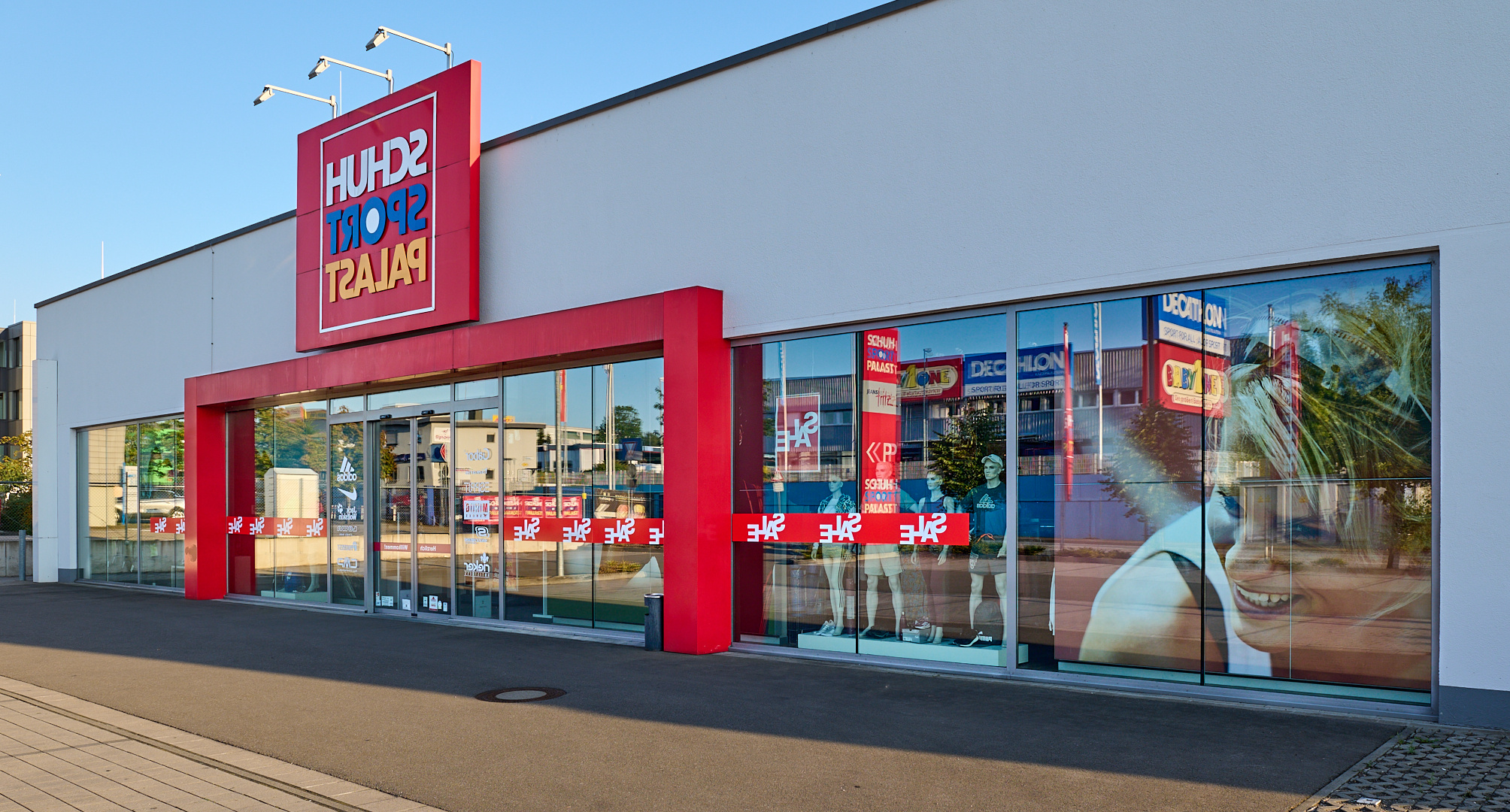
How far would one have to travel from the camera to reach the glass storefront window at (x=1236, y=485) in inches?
309

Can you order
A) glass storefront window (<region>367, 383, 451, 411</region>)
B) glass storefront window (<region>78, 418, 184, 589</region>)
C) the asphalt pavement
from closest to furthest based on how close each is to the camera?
the asphalt pavement → glass storefront window (<region>367, 383, 451, 411</region>) → glass storefront window (<region>78, 418, 184, 589</region>)

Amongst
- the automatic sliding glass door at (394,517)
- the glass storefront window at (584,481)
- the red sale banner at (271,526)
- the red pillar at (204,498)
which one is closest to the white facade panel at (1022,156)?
the glass storefront window at (584,481)

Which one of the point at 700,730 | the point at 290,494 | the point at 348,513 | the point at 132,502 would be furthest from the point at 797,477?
the point at 132,502

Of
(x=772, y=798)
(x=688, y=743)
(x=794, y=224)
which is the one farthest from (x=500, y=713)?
(x=794, y=224)

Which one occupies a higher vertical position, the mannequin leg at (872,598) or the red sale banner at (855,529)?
the red sale banner at (855,529)

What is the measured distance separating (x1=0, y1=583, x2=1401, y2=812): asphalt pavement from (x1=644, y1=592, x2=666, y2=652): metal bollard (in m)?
0.43

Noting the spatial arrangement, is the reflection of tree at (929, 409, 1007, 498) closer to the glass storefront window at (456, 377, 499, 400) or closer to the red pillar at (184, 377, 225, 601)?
the glass storefront window at (456, 377, 499, 400)

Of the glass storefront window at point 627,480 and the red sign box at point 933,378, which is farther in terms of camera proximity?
the glass storefront window at point 627,480

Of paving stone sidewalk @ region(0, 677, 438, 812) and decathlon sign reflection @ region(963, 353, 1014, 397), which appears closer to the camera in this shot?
paving stone sidewalk @ region(0, 677, 438, 812)

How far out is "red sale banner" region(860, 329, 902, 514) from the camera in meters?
10.4

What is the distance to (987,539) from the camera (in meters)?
9.77

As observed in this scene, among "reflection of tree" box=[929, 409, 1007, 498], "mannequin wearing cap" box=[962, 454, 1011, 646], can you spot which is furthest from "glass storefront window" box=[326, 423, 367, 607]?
"mannequin wearing cap" box=[962, 454, 1011, 646]

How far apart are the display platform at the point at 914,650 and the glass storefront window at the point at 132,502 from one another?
1447 centimetres

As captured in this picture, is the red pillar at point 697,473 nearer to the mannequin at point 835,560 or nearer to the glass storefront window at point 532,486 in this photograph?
the mannequin at point 835,560
